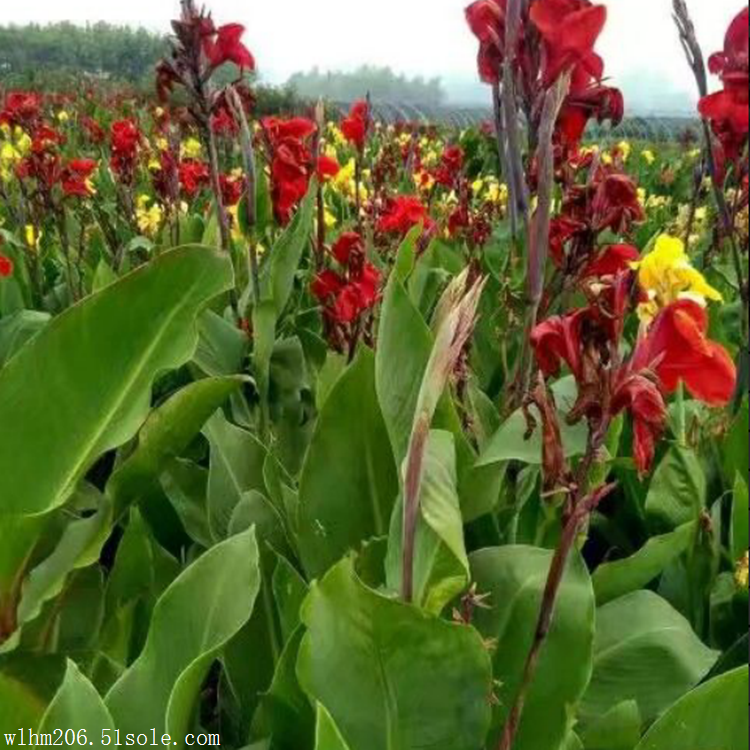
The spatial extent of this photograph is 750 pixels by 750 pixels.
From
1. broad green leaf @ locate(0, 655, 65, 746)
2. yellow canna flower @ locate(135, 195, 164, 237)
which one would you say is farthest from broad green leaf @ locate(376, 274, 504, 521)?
yellow canna flower @ locate(135, 195, 164, 237)

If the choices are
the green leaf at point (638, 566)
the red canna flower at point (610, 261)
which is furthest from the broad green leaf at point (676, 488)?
the red canna flower at point (610, 261)

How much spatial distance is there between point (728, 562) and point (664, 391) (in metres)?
0.65

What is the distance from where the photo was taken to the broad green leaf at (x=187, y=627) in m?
0.86

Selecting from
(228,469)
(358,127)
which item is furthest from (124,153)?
(228,469)

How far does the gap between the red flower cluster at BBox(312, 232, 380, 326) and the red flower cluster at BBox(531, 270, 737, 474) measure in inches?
22.0

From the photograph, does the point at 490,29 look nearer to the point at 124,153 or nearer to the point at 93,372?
the point at 93,372

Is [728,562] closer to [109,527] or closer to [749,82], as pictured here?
[109,527]

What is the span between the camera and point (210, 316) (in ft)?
5.01

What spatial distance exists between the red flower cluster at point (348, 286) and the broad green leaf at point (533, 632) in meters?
0.38

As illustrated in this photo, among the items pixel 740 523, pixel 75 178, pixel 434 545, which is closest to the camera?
pixel 434 545

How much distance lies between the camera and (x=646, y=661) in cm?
102

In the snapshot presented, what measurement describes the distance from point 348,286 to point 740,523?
486 millimetres

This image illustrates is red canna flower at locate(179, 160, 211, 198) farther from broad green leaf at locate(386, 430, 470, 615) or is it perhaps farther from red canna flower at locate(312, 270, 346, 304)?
broad green leaf at locate(386, 430, 470, 615)

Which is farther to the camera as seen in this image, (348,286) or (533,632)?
(348,286)
